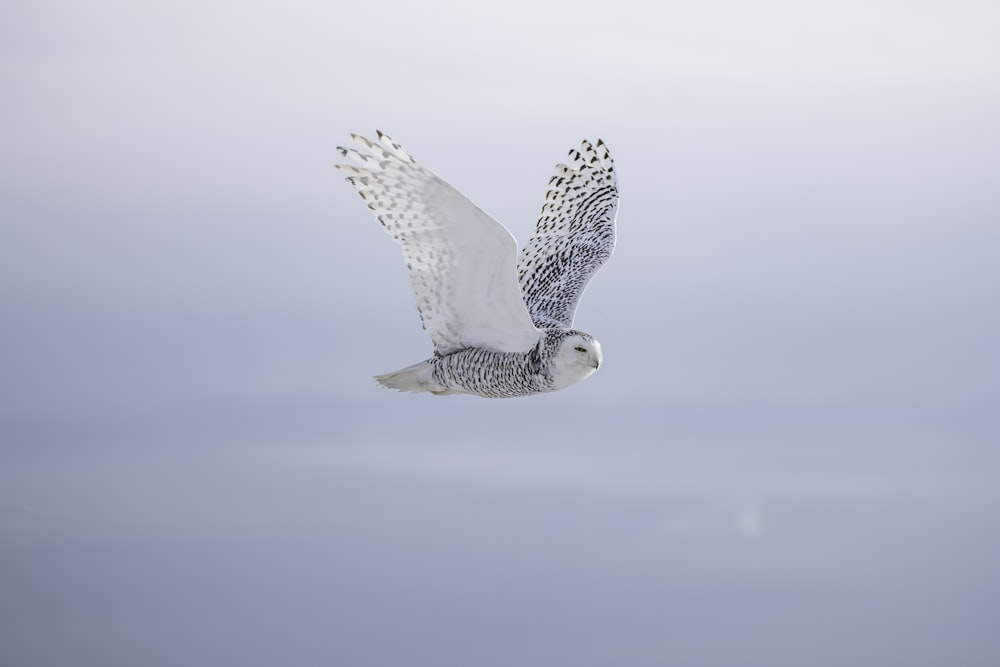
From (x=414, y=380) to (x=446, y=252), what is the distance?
220cm

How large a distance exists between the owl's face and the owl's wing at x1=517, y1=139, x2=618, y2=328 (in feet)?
9.10

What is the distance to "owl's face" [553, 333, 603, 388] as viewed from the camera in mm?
15414

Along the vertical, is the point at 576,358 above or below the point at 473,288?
below

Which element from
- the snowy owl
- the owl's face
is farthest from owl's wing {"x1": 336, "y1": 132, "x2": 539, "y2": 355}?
the owl's face

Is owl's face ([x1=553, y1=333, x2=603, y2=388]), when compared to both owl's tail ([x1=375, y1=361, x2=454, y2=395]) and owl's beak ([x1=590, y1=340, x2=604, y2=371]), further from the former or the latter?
owl's tail ([x1=375, y1=361, x2=454, y2=395])

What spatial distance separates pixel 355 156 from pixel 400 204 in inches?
31.4

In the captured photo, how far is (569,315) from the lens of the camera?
17.7 m

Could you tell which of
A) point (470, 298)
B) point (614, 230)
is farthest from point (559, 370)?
point (614, 230)

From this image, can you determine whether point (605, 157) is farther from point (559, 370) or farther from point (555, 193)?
point (559, 370)

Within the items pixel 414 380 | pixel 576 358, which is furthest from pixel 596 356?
pixel 414 380

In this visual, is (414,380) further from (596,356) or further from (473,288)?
(596,356)

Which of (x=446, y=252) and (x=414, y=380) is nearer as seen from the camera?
(x=446, y=252)

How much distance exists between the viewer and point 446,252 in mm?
15453

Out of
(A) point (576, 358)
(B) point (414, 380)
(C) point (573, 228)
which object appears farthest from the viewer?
(C) point (573, 228)
